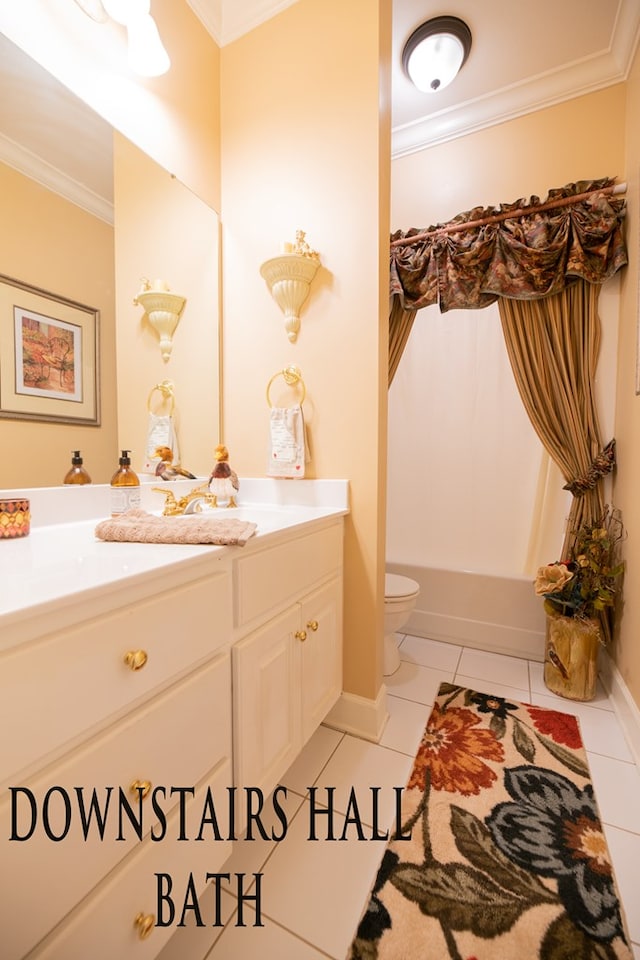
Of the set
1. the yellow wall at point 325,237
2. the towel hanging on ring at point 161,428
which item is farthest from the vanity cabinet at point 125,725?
the yellow wall at point 325,237

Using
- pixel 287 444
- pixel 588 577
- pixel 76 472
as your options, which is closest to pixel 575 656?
pixel 588 577

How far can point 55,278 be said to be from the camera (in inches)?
41.1

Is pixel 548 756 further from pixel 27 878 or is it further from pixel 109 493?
pixel 109 493

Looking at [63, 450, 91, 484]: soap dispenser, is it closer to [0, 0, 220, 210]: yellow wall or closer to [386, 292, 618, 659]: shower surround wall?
[0, 0, 220, 210]: yellow wall

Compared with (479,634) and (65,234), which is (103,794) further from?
(479,634)

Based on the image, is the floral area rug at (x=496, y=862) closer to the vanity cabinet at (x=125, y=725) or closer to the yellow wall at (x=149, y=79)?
the vanity cabinet at (x=125, y=725)

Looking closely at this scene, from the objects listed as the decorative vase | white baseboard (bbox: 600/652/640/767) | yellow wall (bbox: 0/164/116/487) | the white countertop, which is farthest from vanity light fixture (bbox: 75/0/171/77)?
white baseboard (bbox: 600/652/640/767)

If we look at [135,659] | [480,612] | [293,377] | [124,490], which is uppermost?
[293,377]

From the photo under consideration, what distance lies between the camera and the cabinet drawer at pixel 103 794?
0.49 meters

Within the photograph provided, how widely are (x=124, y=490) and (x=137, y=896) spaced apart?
891 millimetres

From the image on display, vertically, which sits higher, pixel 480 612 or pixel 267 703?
pixel 267 703

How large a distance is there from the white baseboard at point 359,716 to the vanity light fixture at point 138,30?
2262mm

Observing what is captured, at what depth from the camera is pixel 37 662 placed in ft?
1.64

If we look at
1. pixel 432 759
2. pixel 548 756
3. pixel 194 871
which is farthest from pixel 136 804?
pixel 548 756
